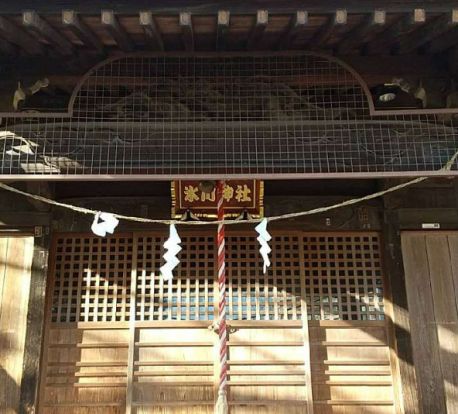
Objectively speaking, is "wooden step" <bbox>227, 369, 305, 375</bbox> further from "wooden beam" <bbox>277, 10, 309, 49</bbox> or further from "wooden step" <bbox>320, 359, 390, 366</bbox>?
"wooden beam" <bbox>277, 10, 309, 49</bbox>

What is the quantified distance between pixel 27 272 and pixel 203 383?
270 cm

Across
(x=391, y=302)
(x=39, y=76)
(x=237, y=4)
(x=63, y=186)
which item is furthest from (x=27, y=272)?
(x=391, y=302)

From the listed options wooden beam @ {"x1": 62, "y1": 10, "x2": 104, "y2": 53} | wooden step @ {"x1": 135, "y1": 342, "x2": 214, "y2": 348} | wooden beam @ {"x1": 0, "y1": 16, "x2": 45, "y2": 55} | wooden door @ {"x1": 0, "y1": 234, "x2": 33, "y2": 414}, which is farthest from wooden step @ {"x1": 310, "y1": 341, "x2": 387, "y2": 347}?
wooden beam @ {"x1": 0, "y1": 16, "x2": 45, "y2": 55}


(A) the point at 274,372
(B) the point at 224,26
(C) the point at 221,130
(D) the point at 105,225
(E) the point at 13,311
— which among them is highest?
(B) the point at 224,26

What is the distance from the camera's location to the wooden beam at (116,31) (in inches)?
169

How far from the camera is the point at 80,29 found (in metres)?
4.51

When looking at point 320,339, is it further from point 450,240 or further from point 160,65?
point 160,65

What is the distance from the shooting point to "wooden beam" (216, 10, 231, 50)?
14.3ft

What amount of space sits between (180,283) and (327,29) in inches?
143

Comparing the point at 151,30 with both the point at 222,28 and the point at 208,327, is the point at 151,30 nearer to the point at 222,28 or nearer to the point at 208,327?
the point at 222,28

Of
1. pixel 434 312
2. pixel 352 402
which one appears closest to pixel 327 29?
pixel 434 312

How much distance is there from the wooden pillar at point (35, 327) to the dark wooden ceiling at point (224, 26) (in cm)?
257

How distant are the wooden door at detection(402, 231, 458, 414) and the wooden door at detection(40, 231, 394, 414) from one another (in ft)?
1.35

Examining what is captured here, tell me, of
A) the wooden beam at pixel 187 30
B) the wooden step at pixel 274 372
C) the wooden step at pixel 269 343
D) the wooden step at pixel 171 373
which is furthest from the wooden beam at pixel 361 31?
the wooden step at pixel 171 373
